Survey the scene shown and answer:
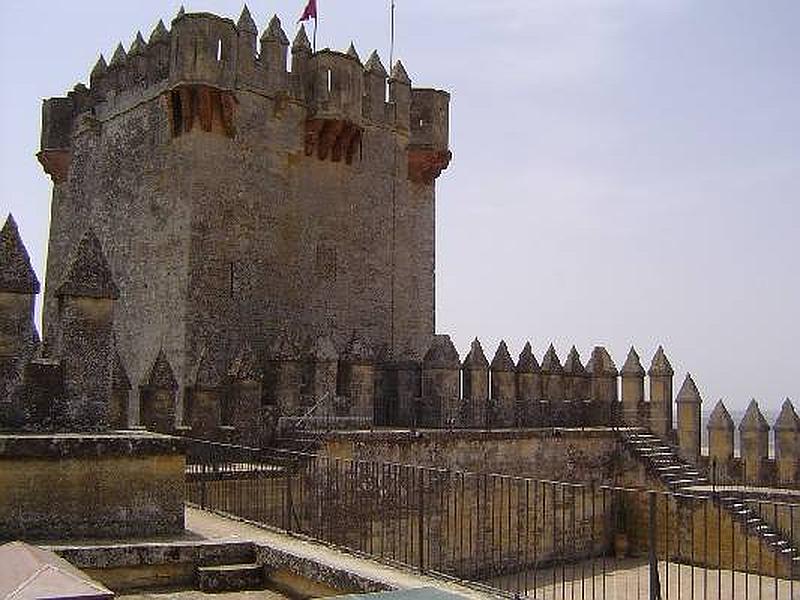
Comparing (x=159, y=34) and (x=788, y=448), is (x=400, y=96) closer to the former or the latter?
(x=159, y=34)

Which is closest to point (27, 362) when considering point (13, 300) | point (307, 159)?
point (13, 300)

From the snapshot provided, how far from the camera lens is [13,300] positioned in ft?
29.2

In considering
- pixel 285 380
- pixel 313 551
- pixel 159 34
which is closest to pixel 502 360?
pixel 285 380

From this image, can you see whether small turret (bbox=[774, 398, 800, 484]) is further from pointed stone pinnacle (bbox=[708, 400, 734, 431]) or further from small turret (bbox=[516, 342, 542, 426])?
small turret (bbox=[516, 342, 542, 426])

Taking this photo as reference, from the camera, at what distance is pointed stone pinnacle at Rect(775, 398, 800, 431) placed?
21.6m

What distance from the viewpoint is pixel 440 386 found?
67.3 feet

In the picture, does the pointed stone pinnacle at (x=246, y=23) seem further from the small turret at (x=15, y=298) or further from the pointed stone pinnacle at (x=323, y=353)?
the small turret at (x=15, y=298)

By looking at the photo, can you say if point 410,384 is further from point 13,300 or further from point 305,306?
point 13,300

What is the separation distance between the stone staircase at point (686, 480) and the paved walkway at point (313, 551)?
1133 centimetres

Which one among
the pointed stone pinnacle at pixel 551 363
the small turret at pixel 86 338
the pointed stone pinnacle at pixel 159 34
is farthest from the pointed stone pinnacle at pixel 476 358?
the small turret at pixel 86 338

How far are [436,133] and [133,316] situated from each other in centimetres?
1019

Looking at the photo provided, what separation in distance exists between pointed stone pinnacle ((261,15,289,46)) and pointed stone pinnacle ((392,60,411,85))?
13.2ft

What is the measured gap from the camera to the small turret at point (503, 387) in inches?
861

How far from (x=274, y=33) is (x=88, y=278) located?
561 inches
